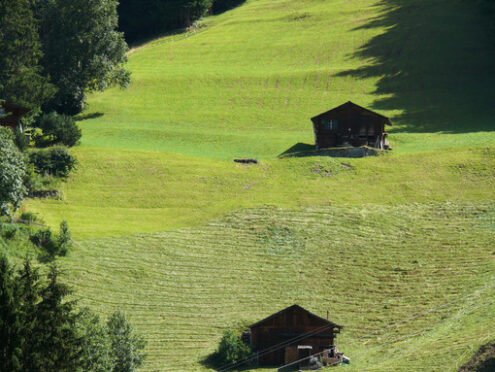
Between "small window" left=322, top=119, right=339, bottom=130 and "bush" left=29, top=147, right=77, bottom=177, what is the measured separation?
29.8m

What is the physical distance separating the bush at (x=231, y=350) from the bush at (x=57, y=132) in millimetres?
43319

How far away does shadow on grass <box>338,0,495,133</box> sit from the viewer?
4483 inches

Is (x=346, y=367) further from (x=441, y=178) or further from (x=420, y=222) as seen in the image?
(x=441, y=178)

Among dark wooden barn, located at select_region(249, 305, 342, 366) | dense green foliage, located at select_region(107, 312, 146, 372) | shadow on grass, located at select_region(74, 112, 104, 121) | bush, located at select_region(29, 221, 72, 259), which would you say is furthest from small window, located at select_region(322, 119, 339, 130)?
dense green foliage, located at select_region(107, 312, 146, 372)

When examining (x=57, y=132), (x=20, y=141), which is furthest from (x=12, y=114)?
(x=20, y=141)

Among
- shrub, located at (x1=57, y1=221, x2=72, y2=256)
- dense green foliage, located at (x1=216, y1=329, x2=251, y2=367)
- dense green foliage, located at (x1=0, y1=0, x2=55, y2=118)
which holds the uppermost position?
dense green foliage, located at (x1=0, y1=0, x2=55, y2=118)

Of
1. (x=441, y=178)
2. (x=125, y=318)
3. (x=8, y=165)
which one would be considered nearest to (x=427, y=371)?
(x=125, y=318)

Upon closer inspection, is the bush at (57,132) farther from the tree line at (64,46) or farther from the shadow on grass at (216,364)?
the shadow on grass at (216,364)

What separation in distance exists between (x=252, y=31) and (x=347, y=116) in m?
59.6

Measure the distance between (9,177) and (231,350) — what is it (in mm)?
23762

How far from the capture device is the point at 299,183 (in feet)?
291

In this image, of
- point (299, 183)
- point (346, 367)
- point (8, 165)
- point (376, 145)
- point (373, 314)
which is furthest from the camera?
point (376, 145)

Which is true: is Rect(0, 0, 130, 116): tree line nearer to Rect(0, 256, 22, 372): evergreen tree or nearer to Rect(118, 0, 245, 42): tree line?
Rect(118, 0, 245, 42): tree line

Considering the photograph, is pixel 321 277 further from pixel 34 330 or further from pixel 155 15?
pixel 155 15
